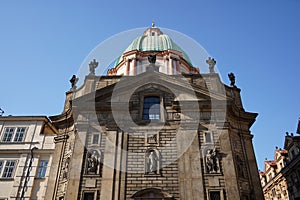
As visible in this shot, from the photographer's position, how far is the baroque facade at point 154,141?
54.6 ft

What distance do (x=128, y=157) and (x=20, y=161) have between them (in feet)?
33.3

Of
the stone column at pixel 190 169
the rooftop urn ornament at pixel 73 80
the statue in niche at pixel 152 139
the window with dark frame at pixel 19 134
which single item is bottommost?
the stone column at pixel 190 169

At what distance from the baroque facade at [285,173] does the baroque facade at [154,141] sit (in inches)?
496

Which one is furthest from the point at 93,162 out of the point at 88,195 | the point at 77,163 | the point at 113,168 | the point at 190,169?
the point at 190,169

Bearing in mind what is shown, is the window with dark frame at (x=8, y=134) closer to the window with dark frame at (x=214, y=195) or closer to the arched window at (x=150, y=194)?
the arched window at (x=150, y=194)

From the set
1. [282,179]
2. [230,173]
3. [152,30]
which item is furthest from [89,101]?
[282,179]

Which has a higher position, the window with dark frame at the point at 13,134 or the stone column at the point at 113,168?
the window with dark frame at the point at 13,134

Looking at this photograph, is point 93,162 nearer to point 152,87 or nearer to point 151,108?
point 151,108

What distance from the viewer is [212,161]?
17422 millimetres

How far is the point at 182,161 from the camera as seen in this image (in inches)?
687

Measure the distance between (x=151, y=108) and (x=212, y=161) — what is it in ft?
19.9

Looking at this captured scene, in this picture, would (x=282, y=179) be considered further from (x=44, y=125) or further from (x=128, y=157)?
(x=44, y=125)

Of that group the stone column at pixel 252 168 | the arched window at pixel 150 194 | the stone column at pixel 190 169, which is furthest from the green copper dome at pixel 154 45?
the arched window at pixel 150 194

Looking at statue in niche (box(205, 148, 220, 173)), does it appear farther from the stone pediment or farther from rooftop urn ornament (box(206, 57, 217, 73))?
rooftop urn ornament (box(206, 57, 217, 73))
